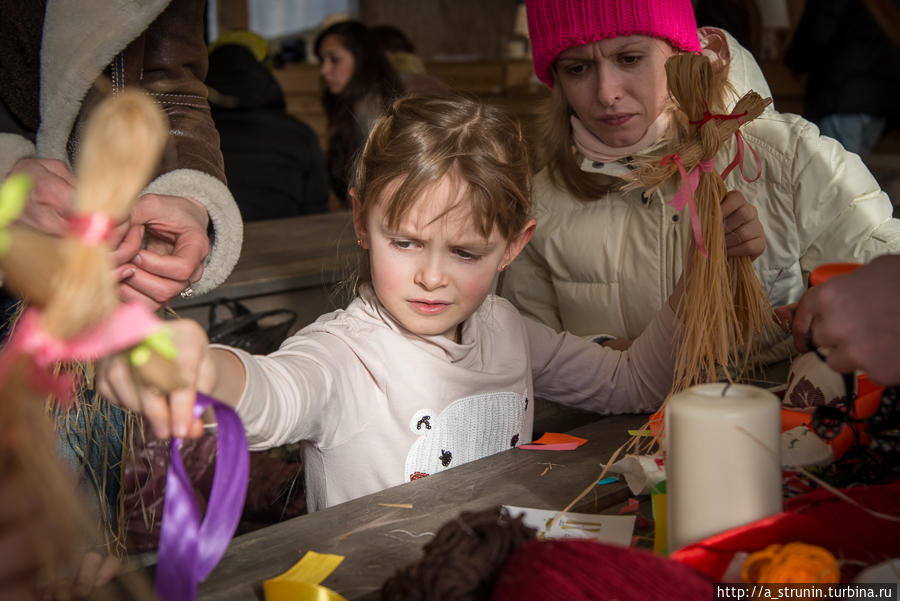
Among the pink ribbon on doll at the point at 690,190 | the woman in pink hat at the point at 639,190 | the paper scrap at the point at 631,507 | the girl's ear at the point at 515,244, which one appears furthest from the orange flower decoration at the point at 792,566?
the woman in pink hat at the point at 639,190

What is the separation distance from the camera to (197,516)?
2.23ft

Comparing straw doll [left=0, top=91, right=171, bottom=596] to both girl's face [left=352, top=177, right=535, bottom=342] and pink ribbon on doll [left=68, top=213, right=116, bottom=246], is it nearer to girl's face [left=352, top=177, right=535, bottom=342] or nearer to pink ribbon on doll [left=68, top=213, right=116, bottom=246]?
pink ribbon on doll [left=68, top=213, right=116, bottom=246]

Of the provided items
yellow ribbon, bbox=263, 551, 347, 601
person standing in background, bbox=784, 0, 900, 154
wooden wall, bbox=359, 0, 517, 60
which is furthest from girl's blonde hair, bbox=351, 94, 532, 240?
wooden wall, bbox=359, 0, 517, 60

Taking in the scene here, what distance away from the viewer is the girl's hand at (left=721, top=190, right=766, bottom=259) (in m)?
1.21

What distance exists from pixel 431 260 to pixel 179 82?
23.4 inches

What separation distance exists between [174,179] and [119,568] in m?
0.60

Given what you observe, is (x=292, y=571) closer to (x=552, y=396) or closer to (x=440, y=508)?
(x=440, y=508)

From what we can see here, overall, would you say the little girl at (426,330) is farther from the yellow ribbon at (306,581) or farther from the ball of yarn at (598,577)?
the ball of yarn at (598,577)

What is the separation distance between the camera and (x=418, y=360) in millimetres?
1286

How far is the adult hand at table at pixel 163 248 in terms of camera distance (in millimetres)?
1114

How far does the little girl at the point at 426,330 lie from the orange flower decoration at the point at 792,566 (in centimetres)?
58

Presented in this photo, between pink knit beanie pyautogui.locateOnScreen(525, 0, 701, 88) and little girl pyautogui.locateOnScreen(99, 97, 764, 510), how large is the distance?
35 centimetres

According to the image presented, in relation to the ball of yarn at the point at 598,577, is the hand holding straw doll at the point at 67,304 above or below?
above

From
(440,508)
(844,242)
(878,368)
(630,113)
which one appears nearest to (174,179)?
(440,508)
